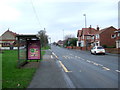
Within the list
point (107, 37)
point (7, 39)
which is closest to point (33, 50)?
point (107, 37)

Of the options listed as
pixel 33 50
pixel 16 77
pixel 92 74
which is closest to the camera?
pixel 16 77

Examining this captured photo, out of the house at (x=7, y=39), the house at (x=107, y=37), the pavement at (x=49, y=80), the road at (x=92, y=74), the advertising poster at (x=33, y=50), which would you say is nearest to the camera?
the pavement at (x=49, y=80)

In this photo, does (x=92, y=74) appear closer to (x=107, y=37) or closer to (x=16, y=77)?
(x=16, y=77)

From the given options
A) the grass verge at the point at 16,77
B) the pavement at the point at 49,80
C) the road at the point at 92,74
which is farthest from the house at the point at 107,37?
the grass verge at the point at 16,77

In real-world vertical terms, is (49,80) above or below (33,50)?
below

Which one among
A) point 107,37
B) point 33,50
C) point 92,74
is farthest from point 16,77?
point 107,37

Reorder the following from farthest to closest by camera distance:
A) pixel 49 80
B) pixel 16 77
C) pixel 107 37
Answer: pixel 107 37 → pixel 16 77 → pixel 49 80

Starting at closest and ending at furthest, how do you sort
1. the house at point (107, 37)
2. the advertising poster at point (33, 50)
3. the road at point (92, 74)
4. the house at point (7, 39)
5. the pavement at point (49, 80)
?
the pavement at point (49, 80), the road at point (92, 74), the advertising poster at point (33, 50), the house at point (107, 37), the house at point (7, 39)

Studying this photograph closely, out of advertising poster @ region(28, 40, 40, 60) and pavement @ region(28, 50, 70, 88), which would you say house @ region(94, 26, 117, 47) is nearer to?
advertising poster @ region(28, 40, 40, 60)

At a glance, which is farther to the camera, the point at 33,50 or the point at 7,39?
the point at 7,39

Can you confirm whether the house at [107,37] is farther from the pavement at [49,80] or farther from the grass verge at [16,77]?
the grass verge at [16,77]

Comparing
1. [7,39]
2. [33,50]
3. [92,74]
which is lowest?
[92,74]

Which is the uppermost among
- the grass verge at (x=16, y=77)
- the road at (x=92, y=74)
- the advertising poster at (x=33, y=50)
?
the advertising poster at (x=33, y=50)

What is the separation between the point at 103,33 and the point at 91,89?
5496 cm
